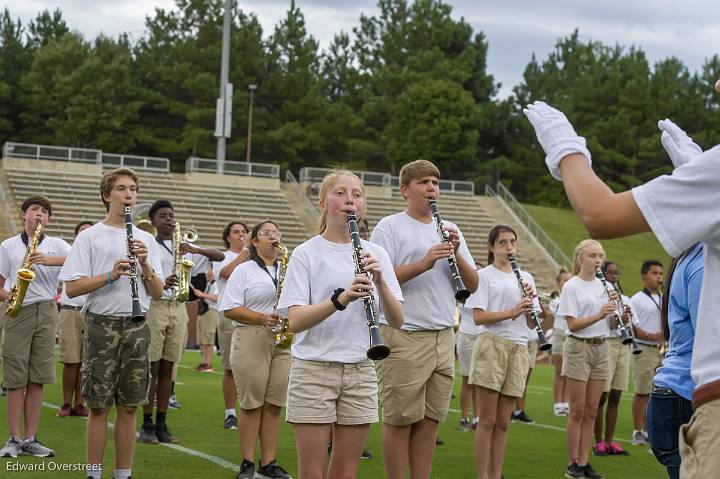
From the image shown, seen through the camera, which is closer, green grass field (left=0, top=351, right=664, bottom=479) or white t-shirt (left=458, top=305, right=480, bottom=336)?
green grass field (left=0, top=351, right=664, bottom=479)

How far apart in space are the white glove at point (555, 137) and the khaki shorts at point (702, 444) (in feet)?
2.74

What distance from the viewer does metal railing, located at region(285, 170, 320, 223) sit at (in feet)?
133

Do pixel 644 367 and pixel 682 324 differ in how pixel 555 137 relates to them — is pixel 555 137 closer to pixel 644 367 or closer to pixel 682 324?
pixel 682 324

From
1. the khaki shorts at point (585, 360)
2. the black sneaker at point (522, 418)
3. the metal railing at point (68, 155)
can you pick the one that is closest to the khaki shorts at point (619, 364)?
the khaki shorts at point (585, 360)

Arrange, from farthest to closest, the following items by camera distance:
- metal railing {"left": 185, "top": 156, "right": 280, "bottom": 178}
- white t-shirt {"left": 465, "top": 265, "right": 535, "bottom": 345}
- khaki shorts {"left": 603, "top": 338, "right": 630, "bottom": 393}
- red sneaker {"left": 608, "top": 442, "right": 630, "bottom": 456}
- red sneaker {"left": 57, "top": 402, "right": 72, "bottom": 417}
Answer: metal railing {"left": 185, "top": 156, "right": 280, "bottom": 178}, red sneaker {"left": 57, "top": 402, "right": 72, "bottom": 417}, khaki shorts {"left": 603, "top": 338, "right": 630, "bottom": 393}, red sneaker {"left": 608, "top": 442, "right": 630, "bottom": 456}, white t-shirt {"left": 465, "top": 265, "right": 535, "bottom": 345}

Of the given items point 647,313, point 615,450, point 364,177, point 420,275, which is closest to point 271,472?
point 420,275

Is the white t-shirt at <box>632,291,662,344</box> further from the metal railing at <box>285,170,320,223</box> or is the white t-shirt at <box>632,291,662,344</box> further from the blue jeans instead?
the metal railing at <box>285,170,320,223</box>

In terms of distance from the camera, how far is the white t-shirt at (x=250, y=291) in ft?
28.7

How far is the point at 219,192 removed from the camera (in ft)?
136

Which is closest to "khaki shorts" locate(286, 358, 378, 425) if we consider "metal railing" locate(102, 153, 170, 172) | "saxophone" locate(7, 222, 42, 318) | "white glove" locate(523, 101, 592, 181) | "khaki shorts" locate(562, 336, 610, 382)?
"white glove" locate(523, 101, 592, 181)

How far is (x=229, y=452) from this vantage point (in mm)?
9797

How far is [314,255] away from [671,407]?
2.16 m

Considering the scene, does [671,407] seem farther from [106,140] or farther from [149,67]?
[149,67]

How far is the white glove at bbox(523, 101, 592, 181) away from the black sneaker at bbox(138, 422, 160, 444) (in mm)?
7576
